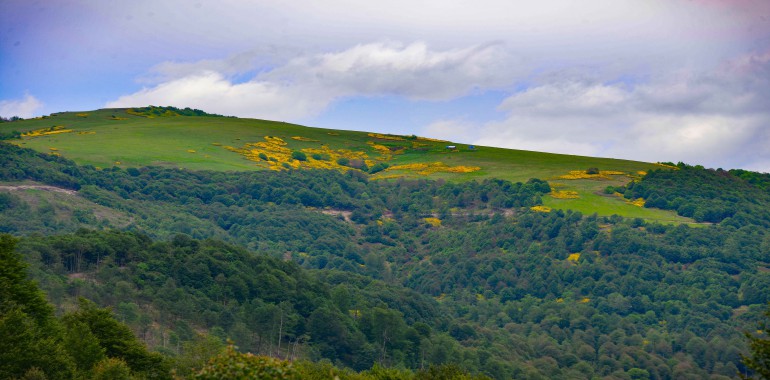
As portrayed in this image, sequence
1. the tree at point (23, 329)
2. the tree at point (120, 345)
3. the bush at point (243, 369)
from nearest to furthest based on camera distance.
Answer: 1. the bush at point (243, 369)
2. the tree at point (23, 329)
3. the tree at point (120, 345)

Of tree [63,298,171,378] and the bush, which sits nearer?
the bush

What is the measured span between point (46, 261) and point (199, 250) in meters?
23.9

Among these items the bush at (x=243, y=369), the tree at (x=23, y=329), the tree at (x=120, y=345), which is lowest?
the tree at (x=120, y=345)

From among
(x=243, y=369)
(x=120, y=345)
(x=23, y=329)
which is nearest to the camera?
(x=243, y=369)

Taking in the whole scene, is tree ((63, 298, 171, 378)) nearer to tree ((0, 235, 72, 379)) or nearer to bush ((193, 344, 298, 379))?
tree ((0, 235, 72, 379))

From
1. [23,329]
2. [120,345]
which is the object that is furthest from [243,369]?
[120,345]

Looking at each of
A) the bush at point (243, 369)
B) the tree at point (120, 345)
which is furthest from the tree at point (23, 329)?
the bush at point (243, 369)

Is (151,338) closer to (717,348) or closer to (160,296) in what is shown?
(160,296)

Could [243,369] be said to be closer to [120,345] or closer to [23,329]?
[23,329]

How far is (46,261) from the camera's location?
112 m

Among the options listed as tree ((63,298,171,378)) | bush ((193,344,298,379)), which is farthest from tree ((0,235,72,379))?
bush ((193,344,298,379))

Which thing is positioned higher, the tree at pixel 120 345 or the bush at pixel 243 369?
the bush at pixel 243 369

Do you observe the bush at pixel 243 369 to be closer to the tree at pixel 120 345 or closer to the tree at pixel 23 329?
the tree at pixel 23 329

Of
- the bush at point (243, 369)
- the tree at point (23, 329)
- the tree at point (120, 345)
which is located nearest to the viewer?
the bush at point (243, 369)
